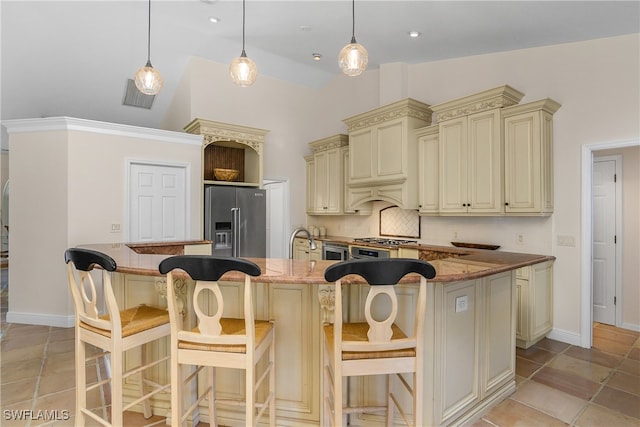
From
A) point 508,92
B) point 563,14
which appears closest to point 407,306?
point 508,92

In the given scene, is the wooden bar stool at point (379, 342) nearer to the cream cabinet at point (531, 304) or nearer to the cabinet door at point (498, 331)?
the cabinet door at point (498, 331)

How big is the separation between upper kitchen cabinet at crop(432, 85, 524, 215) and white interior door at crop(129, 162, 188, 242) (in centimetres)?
340

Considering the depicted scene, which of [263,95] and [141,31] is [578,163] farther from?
[141,31]

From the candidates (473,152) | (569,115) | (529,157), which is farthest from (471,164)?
(569,115)

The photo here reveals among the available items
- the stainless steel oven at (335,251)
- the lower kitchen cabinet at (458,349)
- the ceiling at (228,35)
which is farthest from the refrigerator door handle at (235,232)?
the lower kitchen cabinet at (458,349)

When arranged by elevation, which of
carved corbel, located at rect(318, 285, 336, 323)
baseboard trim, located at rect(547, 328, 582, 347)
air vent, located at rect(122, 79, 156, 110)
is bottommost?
baseboard trim, located at rect(547, 328, 582, 347)

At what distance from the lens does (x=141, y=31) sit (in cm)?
448

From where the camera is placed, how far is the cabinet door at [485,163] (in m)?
3.44

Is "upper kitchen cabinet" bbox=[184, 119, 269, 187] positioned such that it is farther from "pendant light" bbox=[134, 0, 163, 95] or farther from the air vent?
Answer: "pendant light" bbox=[134, 0, 163, 95]

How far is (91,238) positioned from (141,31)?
276 cm

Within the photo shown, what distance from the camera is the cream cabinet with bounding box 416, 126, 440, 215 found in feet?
13.3

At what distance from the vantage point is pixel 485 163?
3.54 metres

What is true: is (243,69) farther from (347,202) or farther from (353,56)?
(347,202)

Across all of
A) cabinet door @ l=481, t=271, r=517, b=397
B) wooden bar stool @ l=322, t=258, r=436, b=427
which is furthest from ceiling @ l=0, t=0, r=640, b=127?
wooden bar stool @ l=322, t=258, r=436, b=427
